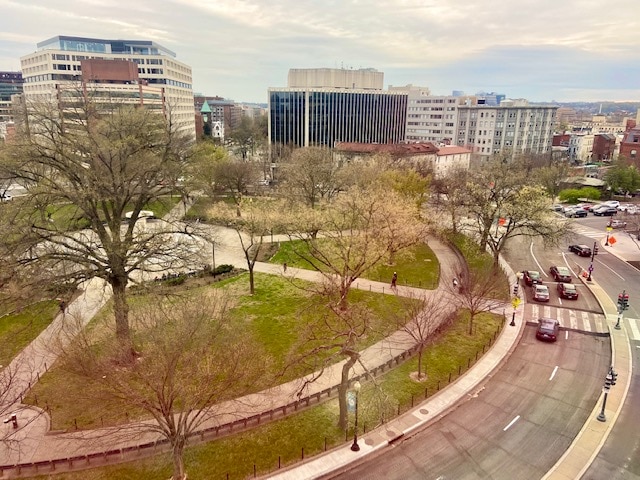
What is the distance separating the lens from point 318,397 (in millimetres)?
23531

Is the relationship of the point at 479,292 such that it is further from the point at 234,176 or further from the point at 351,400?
the point at 234,176

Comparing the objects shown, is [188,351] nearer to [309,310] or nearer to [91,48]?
[309,310]

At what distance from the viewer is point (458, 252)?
5109 cm

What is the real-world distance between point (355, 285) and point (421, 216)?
1520cm

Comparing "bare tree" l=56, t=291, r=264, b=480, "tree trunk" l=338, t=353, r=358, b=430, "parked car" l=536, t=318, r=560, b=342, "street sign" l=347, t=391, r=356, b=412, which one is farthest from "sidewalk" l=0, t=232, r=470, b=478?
"parked car" l=536, t=318, r=560, b=342

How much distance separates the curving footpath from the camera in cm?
1910

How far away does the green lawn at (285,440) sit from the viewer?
733 inches

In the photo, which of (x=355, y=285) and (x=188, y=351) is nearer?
(x=188, y=351)

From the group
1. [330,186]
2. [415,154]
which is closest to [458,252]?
[330,186]

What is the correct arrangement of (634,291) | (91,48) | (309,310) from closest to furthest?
(309,310), (634,291), (91,48)

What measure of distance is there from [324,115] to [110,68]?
55.1 m

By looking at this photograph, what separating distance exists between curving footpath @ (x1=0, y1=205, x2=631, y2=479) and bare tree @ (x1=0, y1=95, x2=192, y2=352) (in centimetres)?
352

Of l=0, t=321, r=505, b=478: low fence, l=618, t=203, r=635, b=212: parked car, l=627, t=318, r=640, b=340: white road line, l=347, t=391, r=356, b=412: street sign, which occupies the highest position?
l=347, t=391, r=356, b=412: street sign

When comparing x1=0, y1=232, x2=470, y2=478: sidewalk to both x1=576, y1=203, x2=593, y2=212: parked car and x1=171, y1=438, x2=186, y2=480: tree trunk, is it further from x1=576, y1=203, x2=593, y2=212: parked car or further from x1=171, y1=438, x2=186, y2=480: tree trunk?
x1=576, y1=203, x2=593, y2=212: parked car
